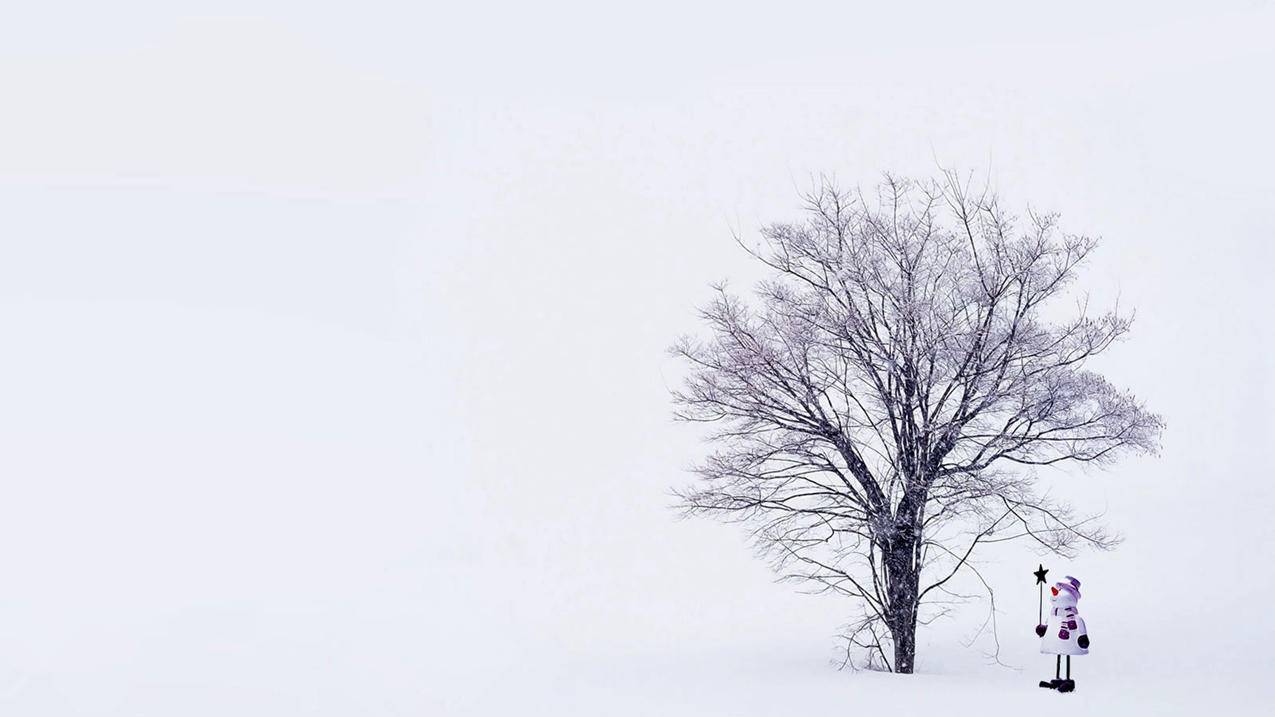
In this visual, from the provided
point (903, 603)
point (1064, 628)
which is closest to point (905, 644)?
point (903, 603)

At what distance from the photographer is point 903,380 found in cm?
1805

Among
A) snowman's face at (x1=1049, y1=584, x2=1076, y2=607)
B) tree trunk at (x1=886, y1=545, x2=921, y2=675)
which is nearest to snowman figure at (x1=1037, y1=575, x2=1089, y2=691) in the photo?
snowman's face at (x1=1049, y1=584, x2=1076, y2=607)

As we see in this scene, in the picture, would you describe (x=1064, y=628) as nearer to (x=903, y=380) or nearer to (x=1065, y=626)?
(x=1065, y=626)

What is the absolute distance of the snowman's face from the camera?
16.2 meters

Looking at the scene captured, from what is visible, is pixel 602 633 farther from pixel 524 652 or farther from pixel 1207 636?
pixel 1207 636

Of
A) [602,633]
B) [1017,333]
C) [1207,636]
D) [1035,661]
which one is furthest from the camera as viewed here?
[602,633]

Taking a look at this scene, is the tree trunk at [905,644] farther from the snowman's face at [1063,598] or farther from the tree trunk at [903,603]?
the snowman's face at [1063,598]

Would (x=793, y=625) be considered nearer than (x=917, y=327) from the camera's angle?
No

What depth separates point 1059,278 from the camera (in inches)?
719

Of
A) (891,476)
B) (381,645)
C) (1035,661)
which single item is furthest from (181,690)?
(1035,661)

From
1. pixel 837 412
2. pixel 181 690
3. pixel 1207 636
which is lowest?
pixel 181 690

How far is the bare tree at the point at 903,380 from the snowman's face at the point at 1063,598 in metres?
1.65

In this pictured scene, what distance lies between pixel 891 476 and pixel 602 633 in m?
8.13

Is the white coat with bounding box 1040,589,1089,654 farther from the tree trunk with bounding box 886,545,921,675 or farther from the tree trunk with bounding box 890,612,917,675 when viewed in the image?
the tree trunk with bounding box 890,612,917,675
